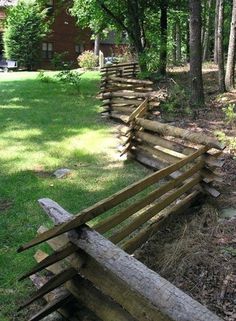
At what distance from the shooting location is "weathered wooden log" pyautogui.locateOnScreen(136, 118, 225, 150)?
6.67m

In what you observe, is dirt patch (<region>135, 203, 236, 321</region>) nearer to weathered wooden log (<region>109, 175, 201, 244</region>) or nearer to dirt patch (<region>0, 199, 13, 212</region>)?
weathered wooden log (<region>109, 175, 201, 244</region>)

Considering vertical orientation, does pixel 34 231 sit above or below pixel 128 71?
below

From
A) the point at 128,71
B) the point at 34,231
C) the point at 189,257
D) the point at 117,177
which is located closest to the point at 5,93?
the point at 128,71

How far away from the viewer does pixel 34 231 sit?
638cm

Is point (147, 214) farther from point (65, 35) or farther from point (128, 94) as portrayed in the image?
point (65, 35)

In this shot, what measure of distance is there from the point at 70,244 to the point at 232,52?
1188 cm

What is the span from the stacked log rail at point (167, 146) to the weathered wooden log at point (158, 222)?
40 centimetres

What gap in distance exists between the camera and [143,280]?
3.32m

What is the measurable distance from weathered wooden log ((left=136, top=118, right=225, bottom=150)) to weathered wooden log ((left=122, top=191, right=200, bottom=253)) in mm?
762

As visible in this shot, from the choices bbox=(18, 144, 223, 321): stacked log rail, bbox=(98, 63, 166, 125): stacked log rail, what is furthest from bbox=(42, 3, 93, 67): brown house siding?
bbox=(18, 144, 223, 321): stacked log rail

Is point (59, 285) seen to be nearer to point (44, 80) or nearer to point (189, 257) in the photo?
point (189, 257)

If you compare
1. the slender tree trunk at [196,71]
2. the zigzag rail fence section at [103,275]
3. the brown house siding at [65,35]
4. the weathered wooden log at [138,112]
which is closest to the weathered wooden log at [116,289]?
the zigzag rail fence section at [103,275]

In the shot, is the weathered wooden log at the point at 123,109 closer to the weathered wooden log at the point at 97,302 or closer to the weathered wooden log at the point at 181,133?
the weathered wooden log at the point at 181,133

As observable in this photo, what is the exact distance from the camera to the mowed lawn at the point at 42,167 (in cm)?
573
